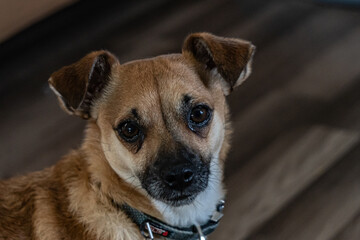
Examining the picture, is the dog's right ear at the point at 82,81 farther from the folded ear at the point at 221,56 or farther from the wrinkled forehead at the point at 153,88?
the folded ear at the point at 221,56

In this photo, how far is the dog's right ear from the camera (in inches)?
57.8

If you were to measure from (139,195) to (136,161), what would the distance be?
109 millimetres

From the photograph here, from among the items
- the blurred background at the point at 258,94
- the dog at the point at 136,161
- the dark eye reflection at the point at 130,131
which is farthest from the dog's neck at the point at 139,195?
the blurred background at the point at 258,94

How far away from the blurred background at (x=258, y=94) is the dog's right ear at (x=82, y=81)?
2.78ft

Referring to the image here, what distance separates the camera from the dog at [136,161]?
1.46 meters

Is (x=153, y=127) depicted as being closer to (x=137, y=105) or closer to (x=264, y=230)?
(x=137, y=105)

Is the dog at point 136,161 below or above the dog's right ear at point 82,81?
below

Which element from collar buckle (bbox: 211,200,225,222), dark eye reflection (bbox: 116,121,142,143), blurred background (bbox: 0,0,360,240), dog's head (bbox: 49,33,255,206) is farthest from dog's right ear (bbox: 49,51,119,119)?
blurred background (bbox: 0,0,360,240)

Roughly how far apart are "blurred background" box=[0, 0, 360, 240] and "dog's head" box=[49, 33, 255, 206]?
67 cm

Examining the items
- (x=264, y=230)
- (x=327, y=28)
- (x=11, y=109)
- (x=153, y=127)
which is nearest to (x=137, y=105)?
(x=153, y=127)

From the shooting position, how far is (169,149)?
4.74 feet

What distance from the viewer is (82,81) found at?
4.84 ft

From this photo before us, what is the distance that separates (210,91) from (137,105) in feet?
0.86

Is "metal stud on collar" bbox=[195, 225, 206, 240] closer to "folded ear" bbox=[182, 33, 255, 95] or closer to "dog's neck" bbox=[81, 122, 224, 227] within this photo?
"dog's neck" bbox=[81, 122, 224, 227]
